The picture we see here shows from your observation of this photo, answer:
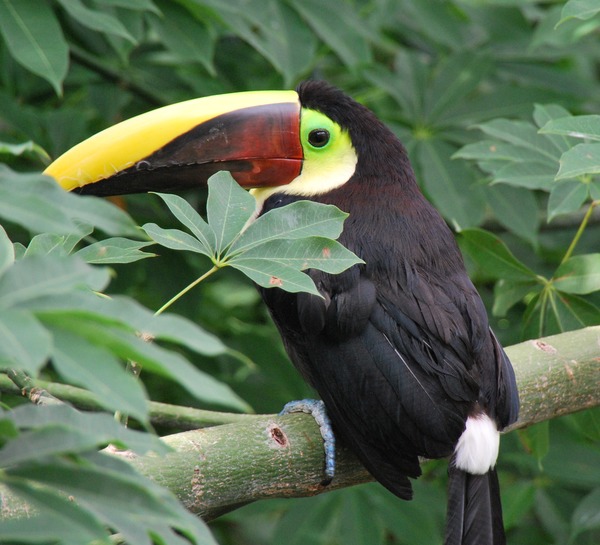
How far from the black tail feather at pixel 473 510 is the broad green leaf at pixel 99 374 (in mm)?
1431

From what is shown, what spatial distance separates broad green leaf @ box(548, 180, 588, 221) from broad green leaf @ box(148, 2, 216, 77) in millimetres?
1173

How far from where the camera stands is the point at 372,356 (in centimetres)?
233

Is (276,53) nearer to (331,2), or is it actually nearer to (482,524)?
(331,2)

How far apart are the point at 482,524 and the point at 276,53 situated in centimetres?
176

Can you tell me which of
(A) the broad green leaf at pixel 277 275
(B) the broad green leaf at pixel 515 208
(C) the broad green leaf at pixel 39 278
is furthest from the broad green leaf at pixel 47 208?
(B) the broad green leaf at pixel 515 208

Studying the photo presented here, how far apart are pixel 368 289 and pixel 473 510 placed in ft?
2.01

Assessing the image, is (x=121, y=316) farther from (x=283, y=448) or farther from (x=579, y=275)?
(x=579, y=275)

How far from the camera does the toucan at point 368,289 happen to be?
2301mm

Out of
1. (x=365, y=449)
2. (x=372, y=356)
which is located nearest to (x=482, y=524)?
(x=365, y=449)

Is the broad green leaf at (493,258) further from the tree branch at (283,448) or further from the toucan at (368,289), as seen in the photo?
the tree branch at (283,448)

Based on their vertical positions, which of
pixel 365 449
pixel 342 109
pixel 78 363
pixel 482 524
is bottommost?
pixel 482 524

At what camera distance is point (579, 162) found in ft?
6.91

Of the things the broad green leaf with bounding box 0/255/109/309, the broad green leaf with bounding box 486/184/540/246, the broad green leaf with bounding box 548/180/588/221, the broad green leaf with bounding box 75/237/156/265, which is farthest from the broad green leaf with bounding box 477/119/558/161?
the broad green leaf with bounding box 0/255/109/309

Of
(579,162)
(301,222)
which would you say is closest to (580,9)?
(579,162)
